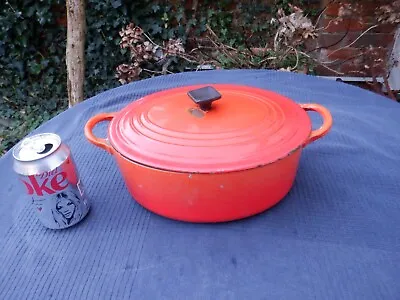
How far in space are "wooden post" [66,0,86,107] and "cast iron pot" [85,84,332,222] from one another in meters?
1.19

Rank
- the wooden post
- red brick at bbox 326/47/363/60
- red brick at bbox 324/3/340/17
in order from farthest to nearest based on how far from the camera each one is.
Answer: red brick at bbox 326/47/363/60, red brick at bbox 324/3/340/17, the wooden post

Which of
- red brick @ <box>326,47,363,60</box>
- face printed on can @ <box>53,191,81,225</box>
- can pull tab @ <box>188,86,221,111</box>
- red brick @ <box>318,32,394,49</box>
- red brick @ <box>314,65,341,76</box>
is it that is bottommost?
red brick @ <box>314,65,341,76</box>

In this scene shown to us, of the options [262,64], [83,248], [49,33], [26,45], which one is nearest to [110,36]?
[49,33]

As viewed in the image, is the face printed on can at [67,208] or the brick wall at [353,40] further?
the brick wall at [353,40]

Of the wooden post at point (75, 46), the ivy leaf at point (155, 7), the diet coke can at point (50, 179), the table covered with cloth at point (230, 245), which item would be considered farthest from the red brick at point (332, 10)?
the diet coke can at point (50, 179)

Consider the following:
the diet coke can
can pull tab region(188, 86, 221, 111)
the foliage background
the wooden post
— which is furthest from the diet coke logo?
the foliage background

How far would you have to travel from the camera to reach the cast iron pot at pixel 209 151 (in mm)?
496

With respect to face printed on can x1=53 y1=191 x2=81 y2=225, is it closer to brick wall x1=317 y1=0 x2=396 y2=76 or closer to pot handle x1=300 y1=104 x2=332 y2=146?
pot handle x1=300 y1=104 x2=332 y2=146

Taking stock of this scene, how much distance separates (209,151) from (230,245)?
0.15 m

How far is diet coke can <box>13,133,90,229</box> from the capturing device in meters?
0.51

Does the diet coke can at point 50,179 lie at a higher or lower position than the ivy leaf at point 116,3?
higher

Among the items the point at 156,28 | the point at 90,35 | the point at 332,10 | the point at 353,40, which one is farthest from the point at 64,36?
the point at 353,40

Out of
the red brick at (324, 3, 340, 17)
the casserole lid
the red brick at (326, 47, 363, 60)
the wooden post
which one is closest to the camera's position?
the casserole lid

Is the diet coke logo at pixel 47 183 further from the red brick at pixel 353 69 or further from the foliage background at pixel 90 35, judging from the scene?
the red brick at pixel 353 69
